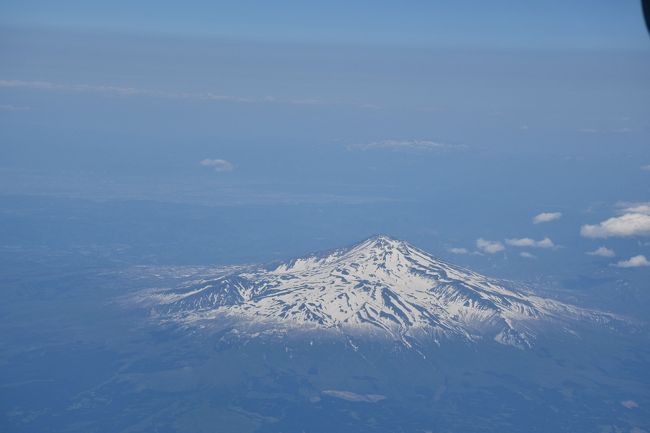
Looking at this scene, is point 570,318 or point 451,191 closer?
point 570,318

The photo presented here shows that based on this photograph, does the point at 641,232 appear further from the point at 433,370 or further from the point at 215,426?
the point at 215,426

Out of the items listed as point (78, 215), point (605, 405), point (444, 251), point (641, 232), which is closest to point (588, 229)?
point (641, 232)

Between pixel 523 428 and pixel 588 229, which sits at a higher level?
pixel 588 229

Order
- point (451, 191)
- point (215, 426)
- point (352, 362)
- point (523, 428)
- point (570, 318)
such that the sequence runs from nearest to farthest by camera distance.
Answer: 1. point (215, 426)
2. point (523, 428)
3. point (352, 362)
4. point (570, 318)
5. point (451, 191)

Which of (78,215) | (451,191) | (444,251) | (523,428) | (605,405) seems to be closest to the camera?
(523,428)

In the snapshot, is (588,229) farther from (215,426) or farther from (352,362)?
(215,426)

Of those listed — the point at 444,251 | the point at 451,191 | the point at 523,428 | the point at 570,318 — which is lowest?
the point at 523,428

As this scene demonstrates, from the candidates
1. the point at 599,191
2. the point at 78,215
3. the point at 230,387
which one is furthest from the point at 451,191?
the point at 230,387
